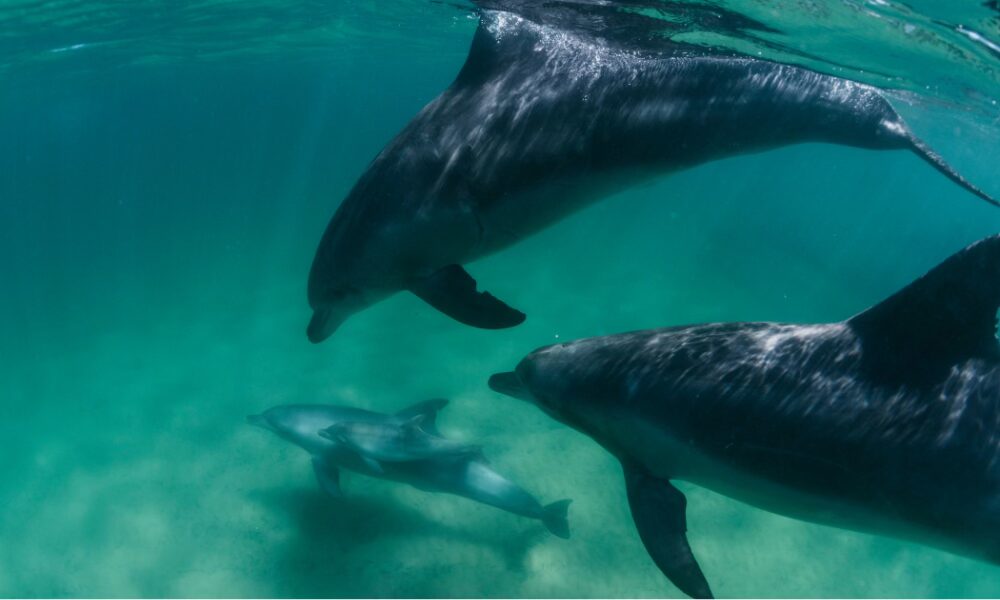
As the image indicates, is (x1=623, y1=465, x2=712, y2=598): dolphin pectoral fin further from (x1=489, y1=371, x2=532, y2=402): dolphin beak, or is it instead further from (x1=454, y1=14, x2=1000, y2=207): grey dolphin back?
(x1=454, y1=14, x2=1000, y2=207): grey dolphin back

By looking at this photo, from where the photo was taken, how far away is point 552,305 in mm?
17906

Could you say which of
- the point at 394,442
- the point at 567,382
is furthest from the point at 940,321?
the point at 394,442

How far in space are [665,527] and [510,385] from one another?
1.79 m

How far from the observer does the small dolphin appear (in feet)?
27.2

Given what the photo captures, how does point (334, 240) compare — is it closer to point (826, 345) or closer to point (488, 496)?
point (826, 345)

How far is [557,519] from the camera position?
850 centimetres

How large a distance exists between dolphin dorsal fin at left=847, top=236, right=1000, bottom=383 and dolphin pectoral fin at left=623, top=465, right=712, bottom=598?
171 cm

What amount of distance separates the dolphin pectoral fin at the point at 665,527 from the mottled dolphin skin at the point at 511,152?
5.35ft

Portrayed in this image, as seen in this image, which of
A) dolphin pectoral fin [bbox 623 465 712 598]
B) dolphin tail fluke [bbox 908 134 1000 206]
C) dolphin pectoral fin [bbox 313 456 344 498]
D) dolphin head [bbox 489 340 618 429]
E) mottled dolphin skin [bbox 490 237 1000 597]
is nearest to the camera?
mottled dolphin skin [bbox 490 237 1000 597]

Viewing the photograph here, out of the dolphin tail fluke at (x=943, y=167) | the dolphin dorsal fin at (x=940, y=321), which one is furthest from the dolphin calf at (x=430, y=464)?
the dolphin tail fluke at (x=943, y=167)

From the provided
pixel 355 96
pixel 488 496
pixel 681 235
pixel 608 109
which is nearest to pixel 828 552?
pixel 488 496

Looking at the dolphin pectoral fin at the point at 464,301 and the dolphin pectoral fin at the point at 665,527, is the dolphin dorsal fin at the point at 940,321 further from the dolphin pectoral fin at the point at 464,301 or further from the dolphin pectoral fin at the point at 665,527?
the dolphin pectoral fin at the point at 464,301

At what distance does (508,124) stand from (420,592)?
5.60 m

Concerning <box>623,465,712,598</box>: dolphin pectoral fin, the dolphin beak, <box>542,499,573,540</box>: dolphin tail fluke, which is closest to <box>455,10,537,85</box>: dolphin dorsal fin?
the dolphin beak
